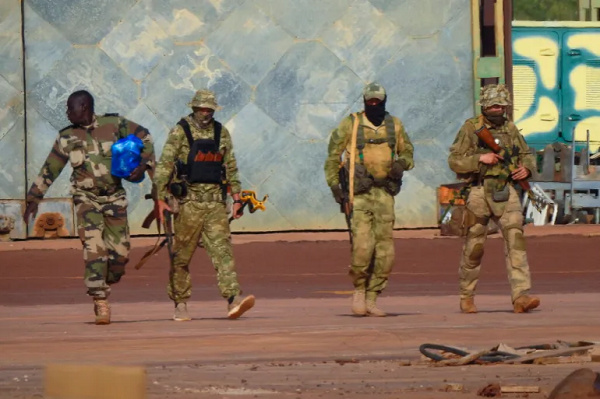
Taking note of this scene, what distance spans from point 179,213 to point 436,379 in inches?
206

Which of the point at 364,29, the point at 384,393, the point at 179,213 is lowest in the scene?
the point at 384,393

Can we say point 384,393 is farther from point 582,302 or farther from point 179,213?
point 582,302

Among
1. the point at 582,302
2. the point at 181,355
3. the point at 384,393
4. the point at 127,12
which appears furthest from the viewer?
the point at 127,12

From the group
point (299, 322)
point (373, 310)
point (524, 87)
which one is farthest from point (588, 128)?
point (299, 322)

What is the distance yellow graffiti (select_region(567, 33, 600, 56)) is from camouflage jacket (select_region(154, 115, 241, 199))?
16770 millimetres

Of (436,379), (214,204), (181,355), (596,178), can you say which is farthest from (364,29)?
(436,379)

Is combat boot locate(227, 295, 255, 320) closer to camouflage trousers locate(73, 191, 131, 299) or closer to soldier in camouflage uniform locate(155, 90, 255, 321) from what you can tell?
soldier in camouflage uniform locate(155, 90, 255, 321)

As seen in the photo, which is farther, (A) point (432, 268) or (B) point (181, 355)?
(A) point (432, 268)

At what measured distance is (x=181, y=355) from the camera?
40.9 ft

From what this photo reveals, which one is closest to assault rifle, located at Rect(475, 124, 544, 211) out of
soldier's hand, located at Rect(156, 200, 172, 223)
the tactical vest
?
the tactical vest

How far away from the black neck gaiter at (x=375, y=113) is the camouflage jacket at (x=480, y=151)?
67 centimetres

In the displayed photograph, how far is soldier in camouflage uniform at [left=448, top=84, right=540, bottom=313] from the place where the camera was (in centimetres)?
1591

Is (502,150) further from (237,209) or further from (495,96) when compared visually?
(237,209)

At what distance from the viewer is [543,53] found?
3158 cm
